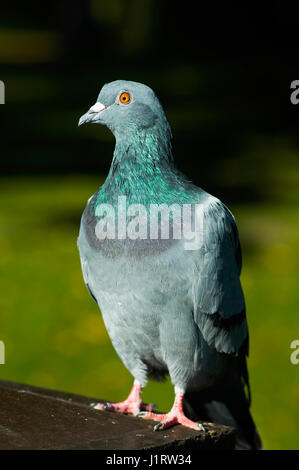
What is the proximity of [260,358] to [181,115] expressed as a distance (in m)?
14.0

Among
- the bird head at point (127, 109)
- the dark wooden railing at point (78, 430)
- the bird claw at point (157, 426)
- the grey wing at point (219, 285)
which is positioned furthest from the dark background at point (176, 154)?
the bird head at point (127, 109)

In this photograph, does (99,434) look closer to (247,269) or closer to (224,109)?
(247,269)

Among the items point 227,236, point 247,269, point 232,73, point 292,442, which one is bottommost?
point 292,442

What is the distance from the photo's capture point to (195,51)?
31578 millimetres

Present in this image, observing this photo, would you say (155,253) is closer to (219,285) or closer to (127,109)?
(219,285)

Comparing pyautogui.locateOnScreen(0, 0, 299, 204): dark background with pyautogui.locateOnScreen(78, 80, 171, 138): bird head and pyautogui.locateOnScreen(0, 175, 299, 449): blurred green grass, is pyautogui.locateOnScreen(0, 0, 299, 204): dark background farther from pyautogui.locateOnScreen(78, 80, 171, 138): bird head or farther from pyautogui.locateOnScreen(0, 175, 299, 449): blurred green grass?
pyautogui.locateOnScreen(78, 80, 171, 138): bird head

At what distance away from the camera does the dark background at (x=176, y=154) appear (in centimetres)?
805

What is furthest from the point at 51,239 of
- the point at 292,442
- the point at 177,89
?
the point at 177,89

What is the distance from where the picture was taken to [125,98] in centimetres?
397

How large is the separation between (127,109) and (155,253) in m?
0.70

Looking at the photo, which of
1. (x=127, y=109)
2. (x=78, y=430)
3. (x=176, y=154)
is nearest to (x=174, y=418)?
(x=78, y=430)

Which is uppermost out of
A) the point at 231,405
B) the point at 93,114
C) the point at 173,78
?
the point at 173,78

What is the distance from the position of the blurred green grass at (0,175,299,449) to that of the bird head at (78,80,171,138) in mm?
3603
